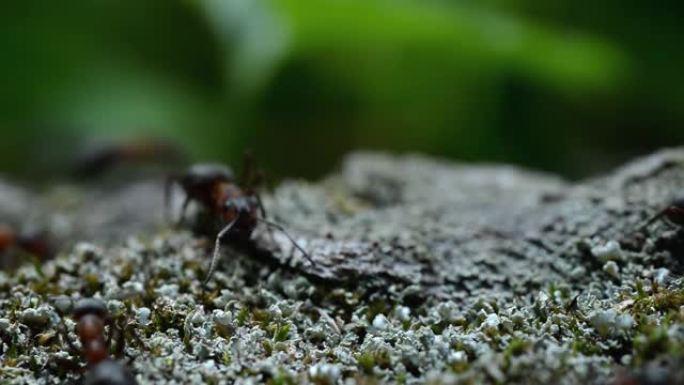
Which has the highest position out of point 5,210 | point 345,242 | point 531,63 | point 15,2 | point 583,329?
point 15,2

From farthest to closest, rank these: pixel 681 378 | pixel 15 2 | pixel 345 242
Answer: pixel 15 2 → pixel 345 242 → pixel 681 378

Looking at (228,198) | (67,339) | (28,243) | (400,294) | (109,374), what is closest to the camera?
(109,374)

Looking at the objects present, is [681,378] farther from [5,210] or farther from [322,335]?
[5,210]

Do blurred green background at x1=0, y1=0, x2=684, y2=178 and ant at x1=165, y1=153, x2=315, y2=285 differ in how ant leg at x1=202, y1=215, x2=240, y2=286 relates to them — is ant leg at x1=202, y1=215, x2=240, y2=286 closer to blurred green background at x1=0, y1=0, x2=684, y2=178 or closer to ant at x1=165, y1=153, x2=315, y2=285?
ant at x1=165, y1=153, x2=315, y2=285

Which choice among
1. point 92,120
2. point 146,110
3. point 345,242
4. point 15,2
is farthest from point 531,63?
point 15,2

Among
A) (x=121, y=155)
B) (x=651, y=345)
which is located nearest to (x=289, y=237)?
(x=651, y=345)

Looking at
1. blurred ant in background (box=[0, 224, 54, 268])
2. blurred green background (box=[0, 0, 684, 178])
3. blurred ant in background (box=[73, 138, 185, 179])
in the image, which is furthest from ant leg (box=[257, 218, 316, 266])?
blurred ant in background (box=[73, 138, 185, 179])

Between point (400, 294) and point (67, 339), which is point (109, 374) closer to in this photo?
point (67, 339)
